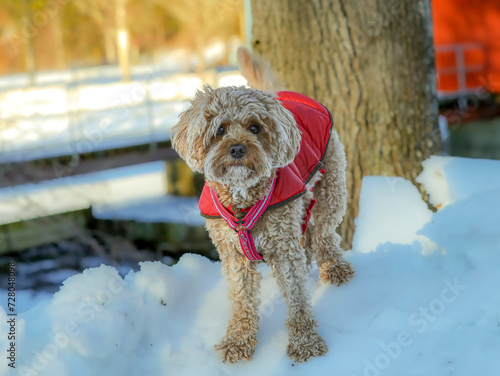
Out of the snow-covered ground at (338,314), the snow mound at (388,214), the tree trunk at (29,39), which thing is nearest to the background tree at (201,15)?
the tree trunk at (29,39)

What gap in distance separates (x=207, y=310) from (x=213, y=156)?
1146 mm

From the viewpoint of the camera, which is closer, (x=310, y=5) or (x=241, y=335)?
(x=241, y=335)

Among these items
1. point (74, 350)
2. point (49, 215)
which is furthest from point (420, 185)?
point (49, 215)

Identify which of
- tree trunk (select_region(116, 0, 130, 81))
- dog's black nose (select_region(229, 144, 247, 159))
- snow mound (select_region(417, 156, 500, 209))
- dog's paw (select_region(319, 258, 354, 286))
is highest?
tree trunk (select_region(116, 0, 130, 81))

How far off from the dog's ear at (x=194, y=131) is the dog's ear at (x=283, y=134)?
35cm

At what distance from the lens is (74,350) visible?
3084mm

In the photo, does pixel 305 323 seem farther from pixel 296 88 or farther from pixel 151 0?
pixel 151 0

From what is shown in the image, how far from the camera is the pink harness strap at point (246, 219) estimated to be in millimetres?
3215

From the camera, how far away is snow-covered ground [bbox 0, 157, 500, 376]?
3.04 metres

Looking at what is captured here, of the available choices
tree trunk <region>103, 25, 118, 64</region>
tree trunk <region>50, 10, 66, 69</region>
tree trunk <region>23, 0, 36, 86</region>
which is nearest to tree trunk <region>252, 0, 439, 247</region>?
tree trunk <region>23, 0, 36, 86</region>

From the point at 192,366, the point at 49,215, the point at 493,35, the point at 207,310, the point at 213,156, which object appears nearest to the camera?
the point at 213,156

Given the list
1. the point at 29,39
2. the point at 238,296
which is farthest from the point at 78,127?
the point at 29,39

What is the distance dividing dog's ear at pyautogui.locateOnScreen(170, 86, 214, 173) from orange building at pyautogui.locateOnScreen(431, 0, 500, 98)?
12.0 metres

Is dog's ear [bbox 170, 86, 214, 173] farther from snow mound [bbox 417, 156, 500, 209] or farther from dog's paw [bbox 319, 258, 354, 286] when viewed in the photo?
snow mound [bbox 417, 156, 500, 209]
